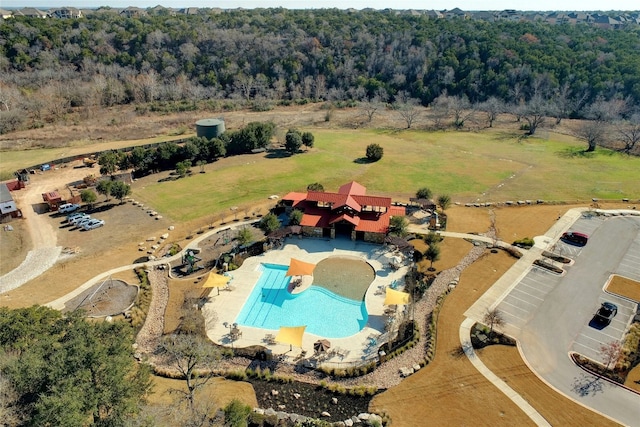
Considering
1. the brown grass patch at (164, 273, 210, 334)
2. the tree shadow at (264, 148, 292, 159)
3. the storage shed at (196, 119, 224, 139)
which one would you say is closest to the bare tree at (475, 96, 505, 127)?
the tree shadow at (264, 148, 292, 159)

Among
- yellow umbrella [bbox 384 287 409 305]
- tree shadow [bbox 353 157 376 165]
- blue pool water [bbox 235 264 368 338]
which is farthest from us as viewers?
tree shadow [bbox 353 157 376 165]

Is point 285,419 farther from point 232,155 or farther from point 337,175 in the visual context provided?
point 232,155

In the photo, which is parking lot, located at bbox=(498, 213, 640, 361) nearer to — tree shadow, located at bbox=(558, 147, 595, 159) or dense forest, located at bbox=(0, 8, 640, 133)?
tree shadow, located at bbox=(558, 147, 595, 159)

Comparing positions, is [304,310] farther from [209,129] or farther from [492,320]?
[209,129]

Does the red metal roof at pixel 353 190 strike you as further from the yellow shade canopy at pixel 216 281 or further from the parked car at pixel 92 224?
the parked car at pixel 92 224

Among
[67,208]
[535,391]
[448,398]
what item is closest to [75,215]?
[67,208]
